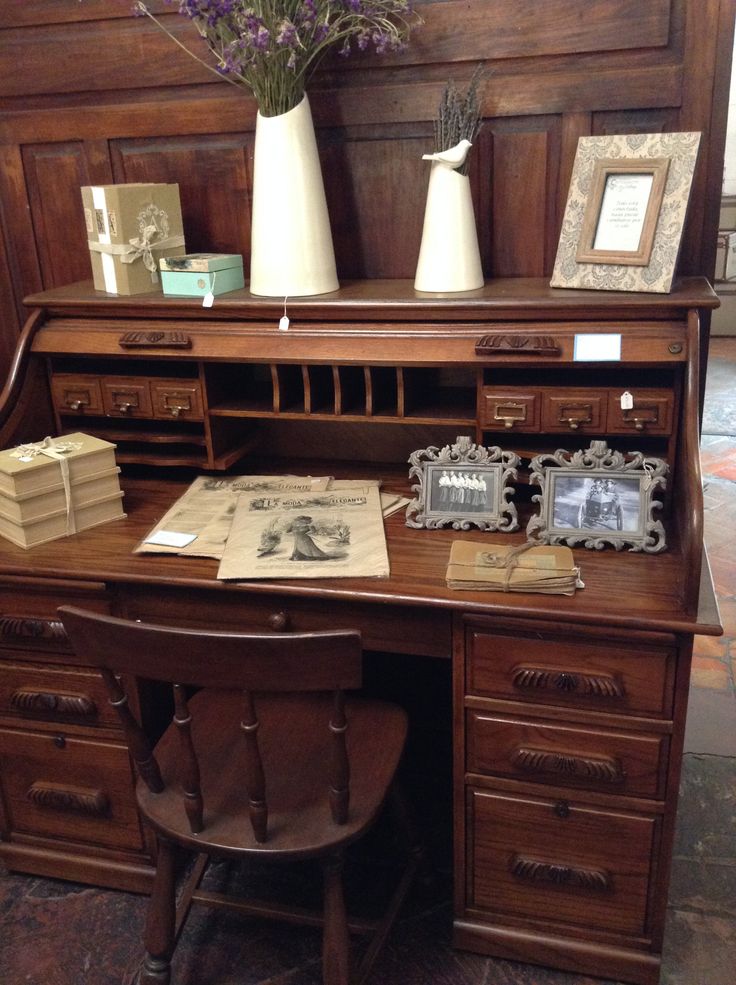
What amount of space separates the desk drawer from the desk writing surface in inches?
0.8

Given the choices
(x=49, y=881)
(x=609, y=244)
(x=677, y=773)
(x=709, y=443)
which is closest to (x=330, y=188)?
(x=609, y=244)

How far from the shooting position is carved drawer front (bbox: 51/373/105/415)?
2.01 metres

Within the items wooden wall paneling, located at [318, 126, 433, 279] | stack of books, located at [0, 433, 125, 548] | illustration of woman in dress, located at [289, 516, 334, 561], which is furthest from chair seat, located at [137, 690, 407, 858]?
wooden wall paneling, located at [318, 126, 433, 279]

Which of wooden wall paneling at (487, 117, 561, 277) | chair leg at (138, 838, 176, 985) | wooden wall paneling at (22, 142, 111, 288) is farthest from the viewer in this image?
wooden wall paneling at (22, 142, 111, 288)

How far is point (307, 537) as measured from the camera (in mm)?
1713

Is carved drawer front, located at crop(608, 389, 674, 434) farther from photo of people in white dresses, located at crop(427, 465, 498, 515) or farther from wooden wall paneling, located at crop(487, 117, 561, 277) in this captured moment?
wooden wall paneling, located at crop(487, 117, 561, 277)

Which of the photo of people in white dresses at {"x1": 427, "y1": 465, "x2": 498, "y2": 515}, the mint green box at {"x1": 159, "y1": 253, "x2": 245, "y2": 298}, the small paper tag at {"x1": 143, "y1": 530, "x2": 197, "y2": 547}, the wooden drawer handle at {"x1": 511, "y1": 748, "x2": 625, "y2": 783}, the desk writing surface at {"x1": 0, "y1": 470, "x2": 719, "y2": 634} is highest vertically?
the mint green box at {"x1": 159, "y1": 253, "x2": 245, "y2": 298}

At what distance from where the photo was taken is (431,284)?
1.81 m

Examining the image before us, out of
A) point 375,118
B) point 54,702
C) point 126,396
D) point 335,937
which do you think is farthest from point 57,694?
point 375,118

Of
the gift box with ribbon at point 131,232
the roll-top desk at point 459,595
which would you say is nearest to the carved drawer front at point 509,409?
the roll-top desk at point 459,595

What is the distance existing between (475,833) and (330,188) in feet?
4.65

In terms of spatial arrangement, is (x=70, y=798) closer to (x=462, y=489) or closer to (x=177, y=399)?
(x=177, y=399)

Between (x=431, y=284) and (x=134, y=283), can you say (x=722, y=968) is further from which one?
(x=134, y=283)

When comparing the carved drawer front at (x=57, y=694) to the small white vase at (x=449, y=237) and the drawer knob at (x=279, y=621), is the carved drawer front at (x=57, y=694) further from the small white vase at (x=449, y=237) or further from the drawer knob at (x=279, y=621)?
the small white vase at (x=449, y=237)
